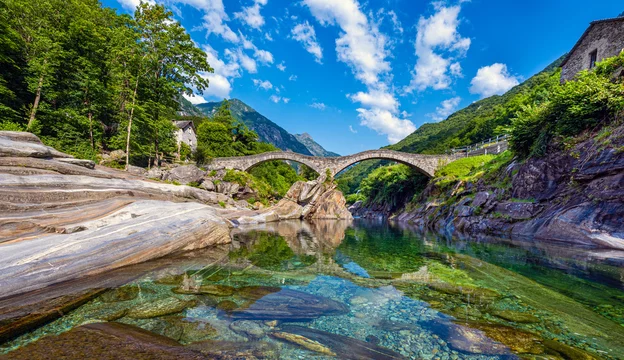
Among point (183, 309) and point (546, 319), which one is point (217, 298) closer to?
point (183, 309)

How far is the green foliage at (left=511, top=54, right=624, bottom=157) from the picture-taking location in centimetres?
1346

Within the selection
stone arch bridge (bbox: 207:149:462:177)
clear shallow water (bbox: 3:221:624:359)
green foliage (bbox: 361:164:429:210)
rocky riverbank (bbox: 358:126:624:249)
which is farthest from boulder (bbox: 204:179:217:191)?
green foliage (bbox: 361:164:429:210)

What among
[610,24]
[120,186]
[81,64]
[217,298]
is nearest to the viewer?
[217,298]

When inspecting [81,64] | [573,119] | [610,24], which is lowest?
[573,119]

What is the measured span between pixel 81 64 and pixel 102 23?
9283mm

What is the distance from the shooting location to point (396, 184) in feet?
145

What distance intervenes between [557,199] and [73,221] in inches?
845

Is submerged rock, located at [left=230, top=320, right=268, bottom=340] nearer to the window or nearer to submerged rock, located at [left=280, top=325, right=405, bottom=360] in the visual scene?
submerged rock, located at [left=280, top=325, right=405, bottom=360]

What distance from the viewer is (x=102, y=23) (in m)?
25.2

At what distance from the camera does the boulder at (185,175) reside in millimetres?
25131

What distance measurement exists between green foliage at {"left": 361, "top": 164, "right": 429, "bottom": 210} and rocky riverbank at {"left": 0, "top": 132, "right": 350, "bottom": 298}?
36008 millimetres

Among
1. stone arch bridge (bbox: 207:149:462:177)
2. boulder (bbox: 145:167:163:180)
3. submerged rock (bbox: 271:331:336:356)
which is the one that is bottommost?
submerged rock (bbox: 271:331:336:356)

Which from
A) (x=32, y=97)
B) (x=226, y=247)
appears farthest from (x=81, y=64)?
(x=226, y=247)

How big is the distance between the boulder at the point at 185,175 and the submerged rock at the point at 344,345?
24.9 m
